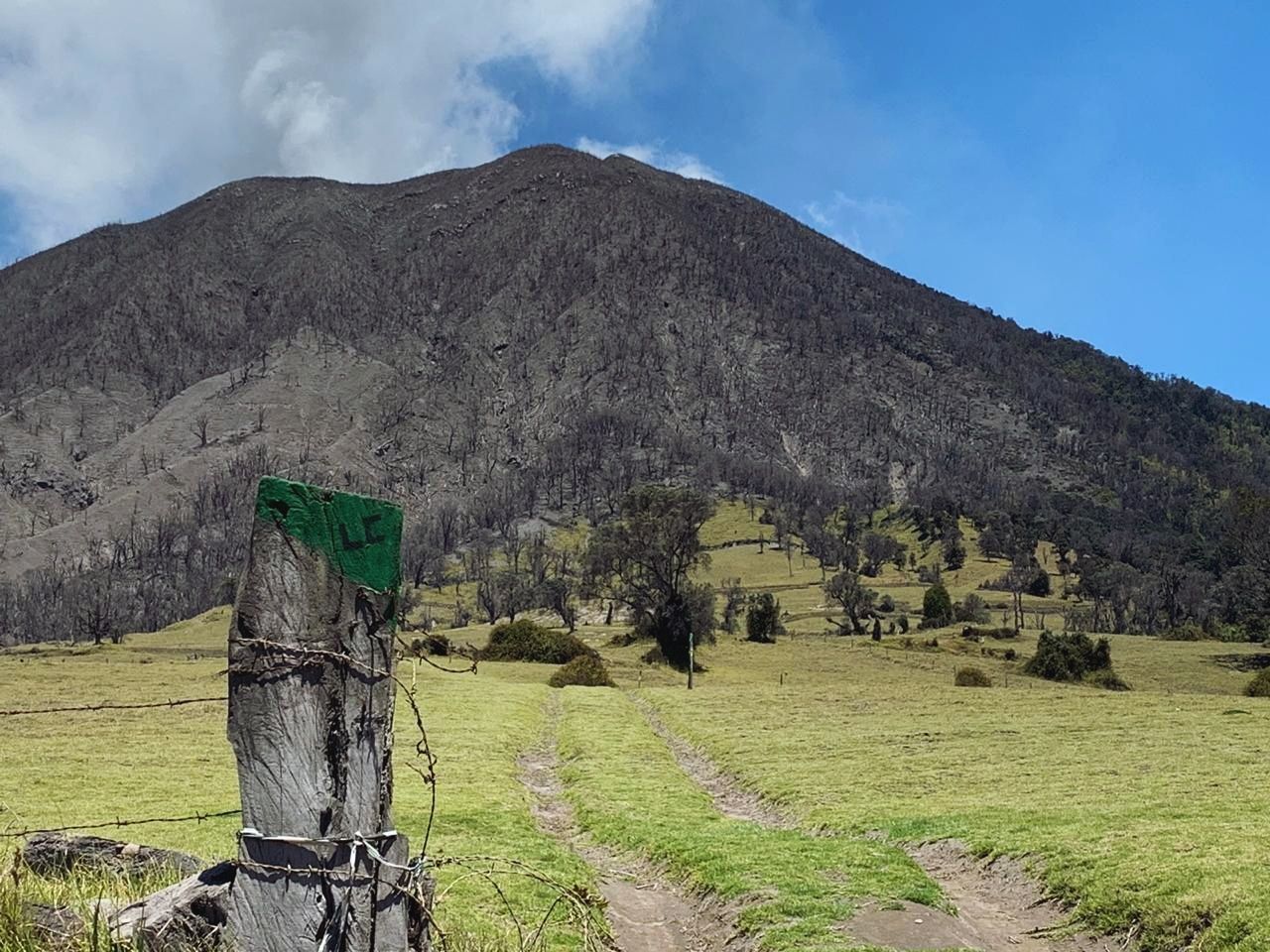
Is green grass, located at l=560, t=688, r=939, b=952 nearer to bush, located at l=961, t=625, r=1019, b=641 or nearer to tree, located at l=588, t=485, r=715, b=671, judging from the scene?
tree, located at l=588, t=485, r=715, b=671

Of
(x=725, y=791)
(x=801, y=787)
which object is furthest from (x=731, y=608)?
(x=801, y=787)

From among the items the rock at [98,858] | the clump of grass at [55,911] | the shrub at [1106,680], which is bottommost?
the shrub at [1106,680]

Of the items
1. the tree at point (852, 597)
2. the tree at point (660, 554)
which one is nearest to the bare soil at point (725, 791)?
the tree at point (660, 554)

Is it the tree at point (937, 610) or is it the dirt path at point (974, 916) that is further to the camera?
the tree at point (937, 610)

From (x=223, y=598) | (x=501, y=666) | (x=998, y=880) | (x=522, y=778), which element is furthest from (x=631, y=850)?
(x=223, y=598)

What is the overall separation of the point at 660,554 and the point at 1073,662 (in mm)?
29997

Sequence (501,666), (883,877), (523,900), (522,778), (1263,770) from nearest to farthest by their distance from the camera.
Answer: (523,900), (883,877), (1263,770), (522,778), (501,666)

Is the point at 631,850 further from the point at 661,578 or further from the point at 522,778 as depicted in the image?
the point at 661,578

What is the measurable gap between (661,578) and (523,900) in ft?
211

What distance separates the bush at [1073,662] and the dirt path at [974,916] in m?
49.0

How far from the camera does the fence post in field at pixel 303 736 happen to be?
15.0ft

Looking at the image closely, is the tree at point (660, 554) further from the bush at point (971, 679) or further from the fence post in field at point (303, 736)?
the fence post in field at point (303, 736)

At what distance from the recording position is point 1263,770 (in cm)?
2130

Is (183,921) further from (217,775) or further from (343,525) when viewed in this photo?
(217,775)
